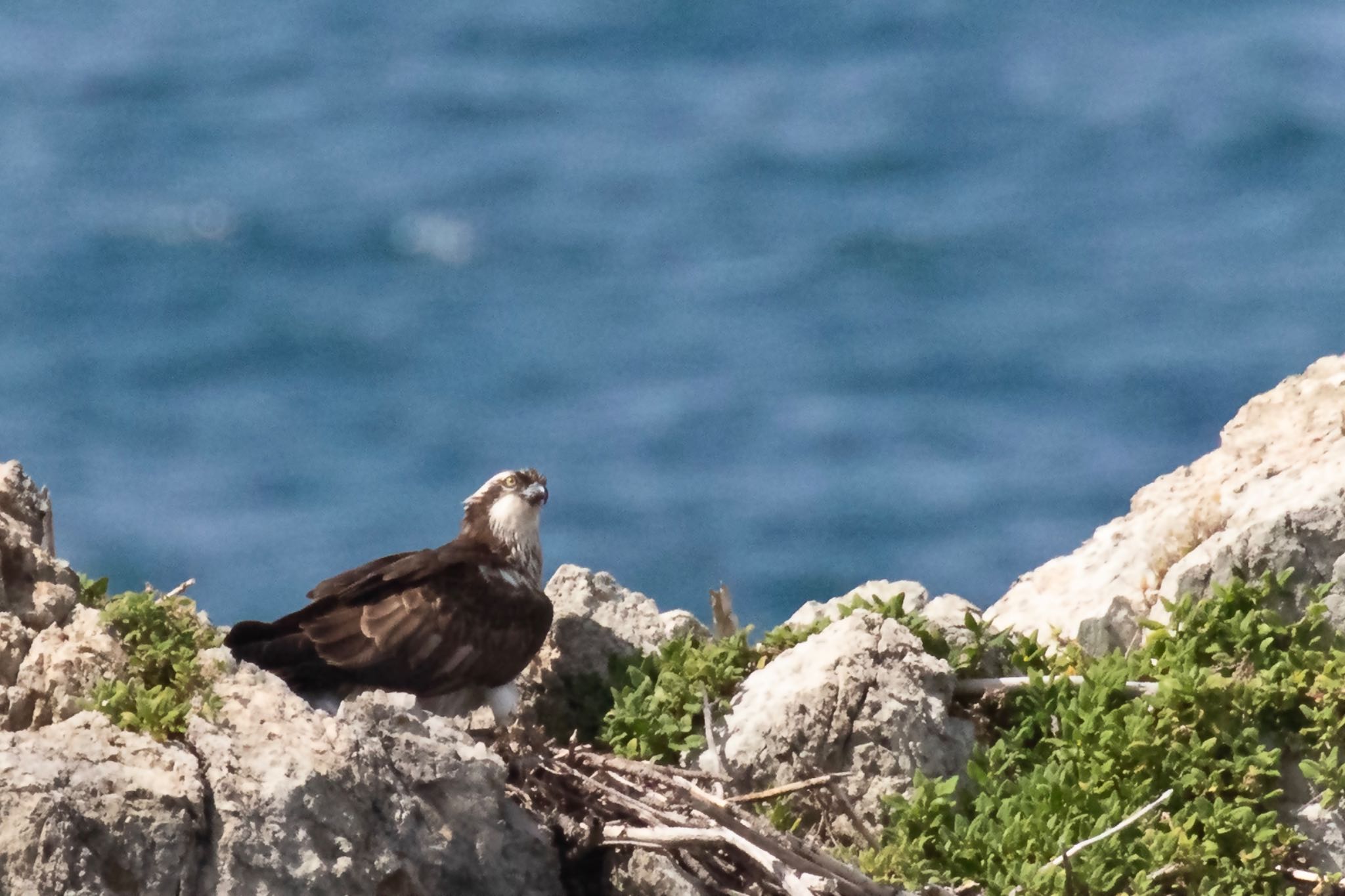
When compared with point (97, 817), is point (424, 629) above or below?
above

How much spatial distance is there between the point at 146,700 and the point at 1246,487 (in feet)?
16.8

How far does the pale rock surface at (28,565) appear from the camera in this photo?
7.33 meters

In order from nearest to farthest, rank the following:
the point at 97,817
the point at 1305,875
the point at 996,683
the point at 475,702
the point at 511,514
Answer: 1. the point at 97,817
2. the point at 1305,875
3. the point at 996,683
4. the point at 475,702
5. the point at 511,514

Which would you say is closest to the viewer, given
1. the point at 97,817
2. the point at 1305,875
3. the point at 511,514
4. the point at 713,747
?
the point at 97,817

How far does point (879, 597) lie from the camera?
910cm

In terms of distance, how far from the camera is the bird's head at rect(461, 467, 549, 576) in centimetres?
1016

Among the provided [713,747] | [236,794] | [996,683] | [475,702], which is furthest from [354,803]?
[996,683]

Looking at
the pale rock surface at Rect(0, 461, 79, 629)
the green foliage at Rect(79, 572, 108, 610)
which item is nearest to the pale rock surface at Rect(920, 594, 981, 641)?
the green foliage at Rect(79, 572, 108, 610)

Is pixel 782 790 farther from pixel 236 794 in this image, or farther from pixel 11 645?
pixel 11 645

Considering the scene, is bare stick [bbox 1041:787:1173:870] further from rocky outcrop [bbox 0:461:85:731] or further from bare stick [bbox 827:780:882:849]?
rocky outcrop [bbox 0:461:85:731]

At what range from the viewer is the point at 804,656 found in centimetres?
859

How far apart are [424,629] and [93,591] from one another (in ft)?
5.44

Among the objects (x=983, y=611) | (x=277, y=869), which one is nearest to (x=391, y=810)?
(x=277, y=869)

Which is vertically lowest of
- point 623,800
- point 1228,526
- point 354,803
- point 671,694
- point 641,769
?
point 354,803
